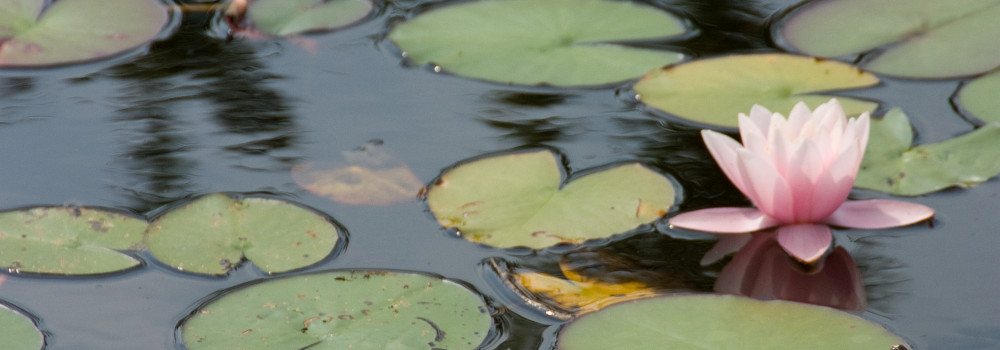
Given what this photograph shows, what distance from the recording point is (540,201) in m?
1.83

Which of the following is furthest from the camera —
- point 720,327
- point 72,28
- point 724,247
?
point 72,28

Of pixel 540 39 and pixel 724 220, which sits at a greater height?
pixel 540 39

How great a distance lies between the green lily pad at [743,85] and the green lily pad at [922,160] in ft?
0.59

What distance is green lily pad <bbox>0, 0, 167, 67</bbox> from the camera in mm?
2512

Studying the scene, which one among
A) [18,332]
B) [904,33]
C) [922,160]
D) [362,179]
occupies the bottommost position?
[18,332]

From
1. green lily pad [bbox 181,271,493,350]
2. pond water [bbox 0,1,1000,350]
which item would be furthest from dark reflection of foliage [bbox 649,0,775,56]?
green lily pad [bbox 181,271,493,350]

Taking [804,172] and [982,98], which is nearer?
[804,172]

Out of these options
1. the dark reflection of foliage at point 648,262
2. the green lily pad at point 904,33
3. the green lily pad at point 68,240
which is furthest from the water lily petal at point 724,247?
the green lily pad at point 68,240

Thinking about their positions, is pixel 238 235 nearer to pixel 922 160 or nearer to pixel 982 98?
pixel 922 160

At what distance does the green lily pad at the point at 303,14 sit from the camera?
2654mm

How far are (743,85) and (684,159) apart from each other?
0.37 metres

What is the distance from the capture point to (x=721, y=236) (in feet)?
5.69

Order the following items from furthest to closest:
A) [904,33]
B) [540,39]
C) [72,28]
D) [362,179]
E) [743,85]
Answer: [72,28] < [540,39] < [904,33] < [743,85] < [362,179]

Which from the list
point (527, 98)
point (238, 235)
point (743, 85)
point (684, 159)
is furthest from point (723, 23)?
point (238, 235)
